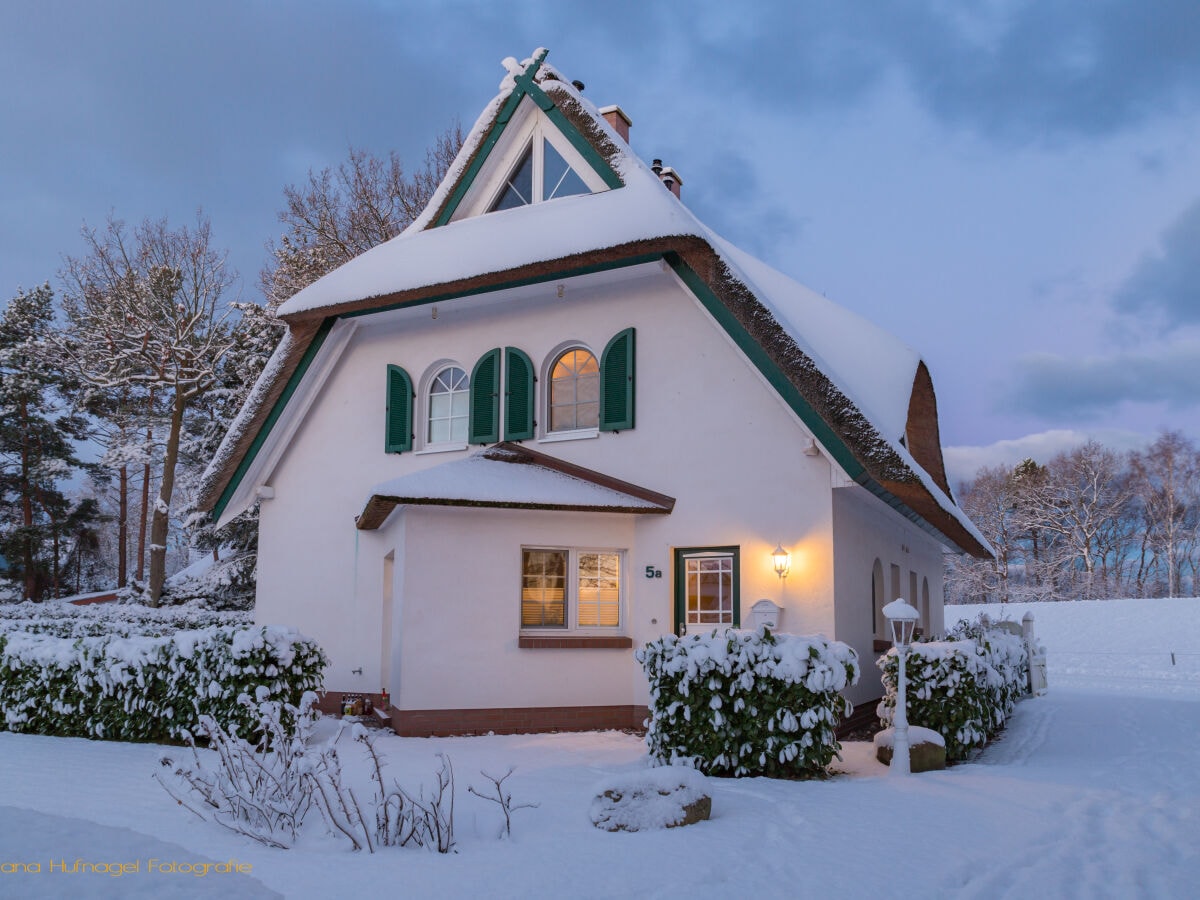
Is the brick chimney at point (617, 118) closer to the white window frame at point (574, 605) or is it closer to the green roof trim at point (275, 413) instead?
the green roof trim at point (275, 413)

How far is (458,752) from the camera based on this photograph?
31.1 ft

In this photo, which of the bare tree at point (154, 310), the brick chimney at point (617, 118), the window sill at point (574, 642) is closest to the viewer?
the window sill at point (574, 642)

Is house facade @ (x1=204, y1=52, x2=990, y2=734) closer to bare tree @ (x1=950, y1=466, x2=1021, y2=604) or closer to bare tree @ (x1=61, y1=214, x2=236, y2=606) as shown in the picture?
bare tree @ (x1=61, y1=214, x2=236, y2=606)

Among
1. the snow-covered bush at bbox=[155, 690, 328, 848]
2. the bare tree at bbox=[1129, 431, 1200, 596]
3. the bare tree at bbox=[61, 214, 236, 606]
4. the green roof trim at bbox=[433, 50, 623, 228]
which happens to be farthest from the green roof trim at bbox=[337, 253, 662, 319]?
the bare tree at bbox=[1129, 431, 1200, 596]

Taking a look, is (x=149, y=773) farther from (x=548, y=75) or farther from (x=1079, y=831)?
(x=548, y=75)

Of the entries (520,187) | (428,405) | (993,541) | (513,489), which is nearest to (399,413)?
(428,405)

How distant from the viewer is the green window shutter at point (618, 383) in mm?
12336

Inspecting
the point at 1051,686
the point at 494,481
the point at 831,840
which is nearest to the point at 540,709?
the point at 494,481

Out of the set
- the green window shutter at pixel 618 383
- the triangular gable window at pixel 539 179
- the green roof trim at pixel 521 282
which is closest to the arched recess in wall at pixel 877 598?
the green window shutter at pixel 618 383

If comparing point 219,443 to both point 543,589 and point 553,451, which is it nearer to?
point 553,451

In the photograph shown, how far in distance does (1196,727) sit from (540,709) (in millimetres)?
8938

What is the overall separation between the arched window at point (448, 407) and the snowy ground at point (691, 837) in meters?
5.14

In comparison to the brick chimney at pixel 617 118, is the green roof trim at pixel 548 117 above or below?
below

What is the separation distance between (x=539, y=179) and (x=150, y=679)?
8.75m
